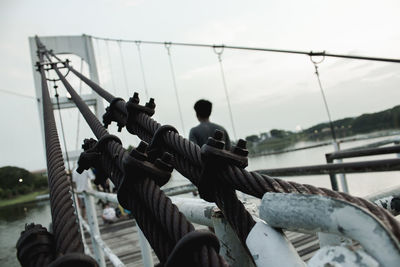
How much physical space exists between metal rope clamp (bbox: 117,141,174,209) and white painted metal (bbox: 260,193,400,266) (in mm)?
198

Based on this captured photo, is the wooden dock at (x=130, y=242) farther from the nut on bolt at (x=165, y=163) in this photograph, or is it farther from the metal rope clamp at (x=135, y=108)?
the nut on bolt at (x=165, y=163)

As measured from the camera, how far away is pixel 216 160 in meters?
0.43

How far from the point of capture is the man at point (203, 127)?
6.40ft

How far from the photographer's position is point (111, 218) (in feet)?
14.8

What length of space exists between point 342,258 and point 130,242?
331 centimetres

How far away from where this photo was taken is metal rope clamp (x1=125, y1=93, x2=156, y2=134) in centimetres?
75

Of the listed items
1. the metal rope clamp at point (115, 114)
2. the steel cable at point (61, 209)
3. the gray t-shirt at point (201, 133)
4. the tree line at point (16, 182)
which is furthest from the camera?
the tree line at point (16, 182)

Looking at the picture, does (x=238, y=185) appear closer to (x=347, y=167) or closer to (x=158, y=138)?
(x=158, y=138)

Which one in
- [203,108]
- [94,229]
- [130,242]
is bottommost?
[130,242]

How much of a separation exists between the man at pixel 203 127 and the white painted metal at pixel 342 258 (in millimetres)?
1627

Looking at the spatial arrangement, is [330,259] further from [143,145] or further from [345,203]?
[143,145]

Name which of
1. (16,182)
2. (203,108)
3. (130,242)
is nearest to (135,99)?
(203,108)

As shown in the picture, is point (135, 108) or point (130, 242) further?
point (130, 242)

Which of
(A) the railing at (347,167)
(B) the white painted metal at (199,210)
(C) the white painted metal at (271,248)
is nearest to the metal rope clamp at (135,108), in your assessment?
(B) the white painted metal at (199,210)
